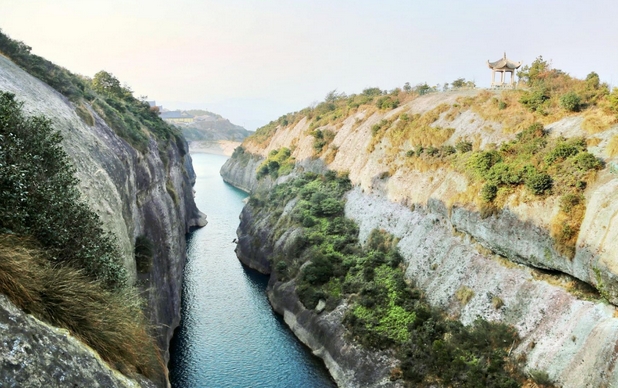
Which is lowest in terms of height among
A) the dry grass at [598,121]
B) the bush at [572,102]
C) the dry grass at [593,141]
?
the dry grass at [593,141]

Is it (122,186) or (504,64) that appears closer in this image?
(122,186)

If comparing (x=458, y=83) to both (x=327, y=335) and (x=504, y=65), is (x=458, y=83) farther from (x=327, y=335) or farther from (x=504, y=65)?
(x=327, y=335)

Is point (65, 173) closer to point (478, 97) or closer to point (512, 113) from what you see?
point (512, 113)

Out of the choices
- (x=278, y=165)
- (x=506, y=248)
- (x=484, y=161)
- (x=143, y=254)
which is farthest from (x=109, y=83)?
(x=506, y=248)

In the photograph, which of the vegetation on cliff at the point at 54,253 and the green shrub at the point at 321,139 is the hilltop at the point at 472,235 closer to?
the green shrub at the point at 321,139

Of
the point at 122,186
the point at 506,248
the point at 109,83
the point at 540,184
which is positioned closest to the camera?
the point at 122,186

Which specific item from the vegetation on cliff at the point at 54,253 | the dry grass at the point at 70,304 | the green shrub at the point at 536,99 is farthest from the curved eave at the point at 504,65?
the dry grass at the point at 70,304

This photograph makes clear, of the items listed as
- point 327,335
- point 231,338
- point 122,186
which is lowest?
point 231,338
